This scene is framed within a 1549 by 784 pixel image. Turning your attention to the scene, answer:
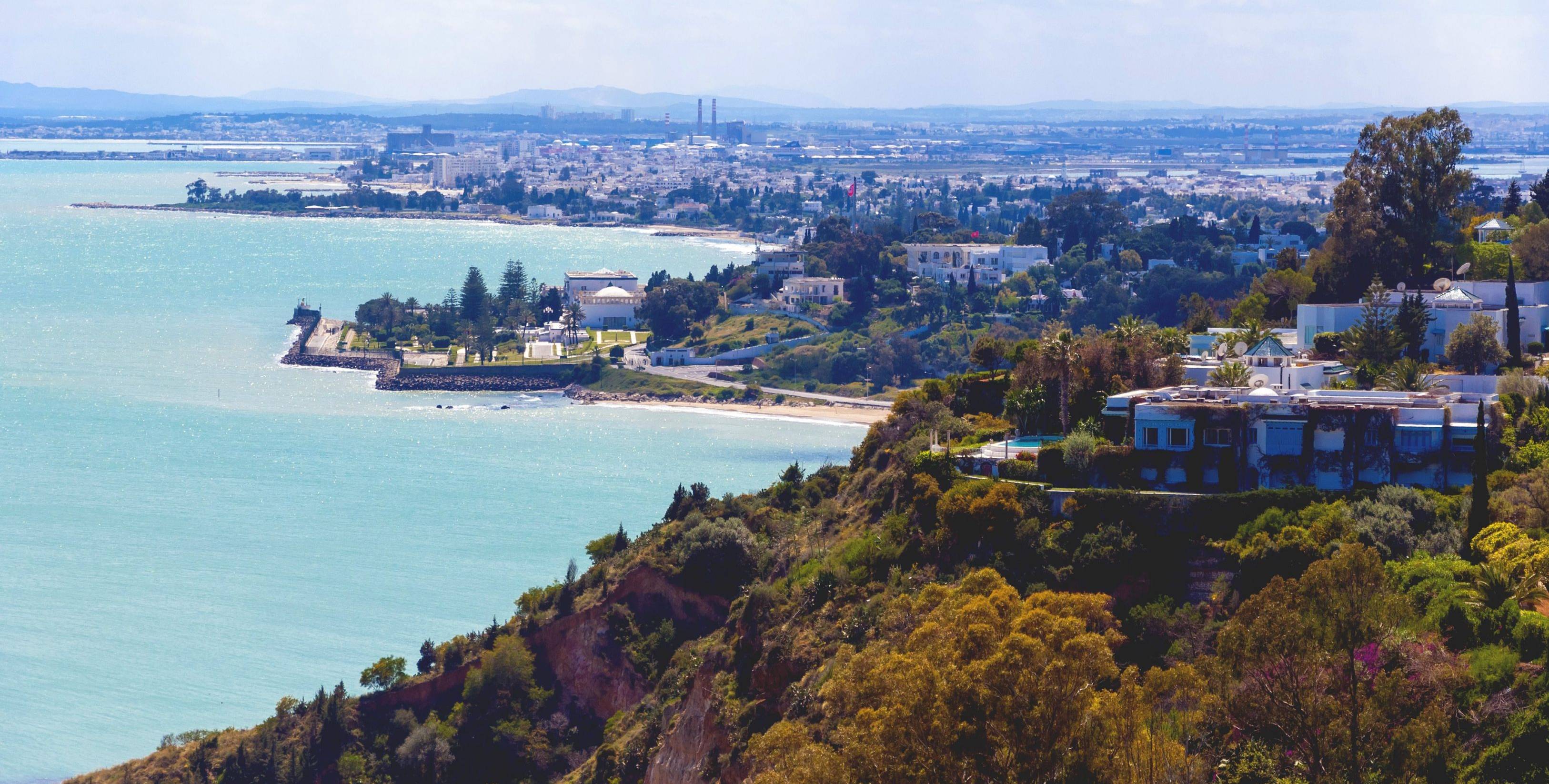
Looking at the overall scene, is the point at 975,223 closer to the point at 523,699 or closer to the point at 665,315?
the point at 665,315

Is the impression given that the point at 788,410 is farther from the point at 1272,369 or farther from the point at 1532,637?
the point at 1532,637

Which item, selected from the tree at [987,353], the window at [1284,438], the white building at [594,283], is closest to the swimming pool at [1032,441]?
the window at [1284,438]

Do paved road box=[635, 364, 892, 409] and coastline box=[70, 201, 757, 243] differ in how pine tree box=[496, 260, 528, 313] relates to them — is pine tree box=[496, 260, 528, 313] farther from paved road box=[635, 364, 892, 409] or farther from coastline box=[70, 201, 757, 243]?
coastline box=[70, 201, 757, 243]

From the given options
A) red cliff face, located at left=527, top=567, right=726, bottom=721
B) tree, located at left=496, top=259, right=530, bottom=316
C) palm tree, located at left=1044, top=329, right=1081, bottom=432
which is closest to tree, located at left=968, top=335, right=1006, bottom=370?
palm tree, located at left=1044, top=329, right=1081, bottom=432

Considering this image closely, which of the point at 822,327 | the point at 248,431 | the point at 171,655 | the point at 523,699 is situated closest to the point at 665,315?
the point at 822,327

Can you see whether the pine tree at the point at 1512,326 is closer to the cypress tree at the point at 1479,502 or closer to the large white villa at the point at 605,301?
the cypress tree at the point at 1479,502

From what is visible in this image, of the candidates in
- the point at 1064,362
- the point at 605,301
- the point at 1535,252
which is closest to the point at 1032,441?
the point at 1064,362
